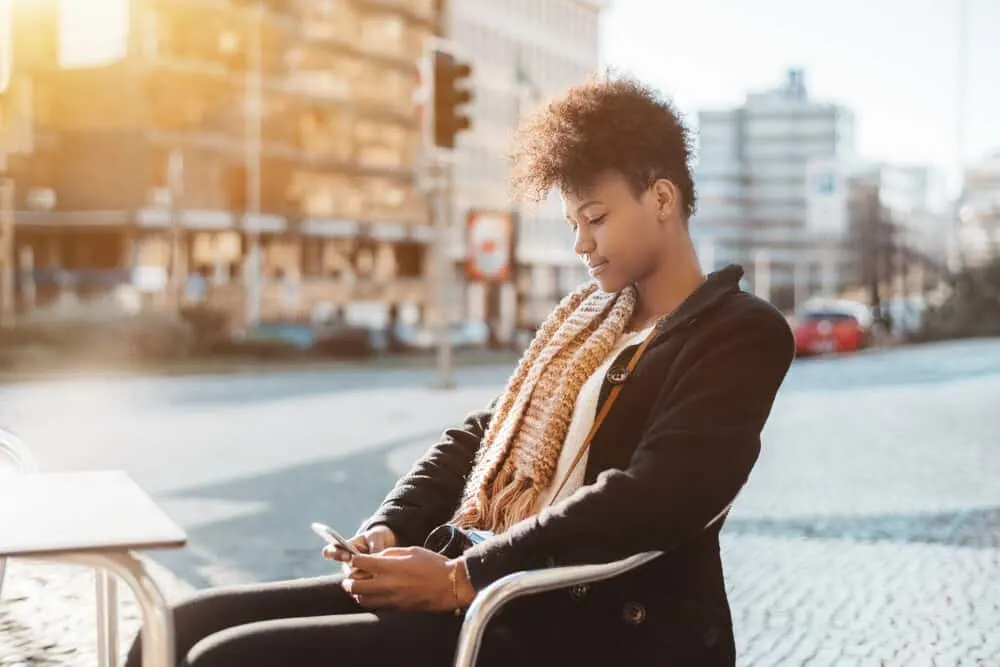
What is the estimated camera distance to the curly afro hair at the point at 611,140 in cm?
296

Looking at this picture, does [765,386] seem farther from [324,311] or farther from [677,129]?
[324,311]

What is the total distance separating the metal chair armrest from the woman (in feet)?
0.11

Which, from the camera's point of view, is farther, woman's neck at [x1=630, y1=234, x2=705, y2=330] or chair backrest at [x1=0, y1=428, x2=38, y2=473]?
chair backrest at [x1=0, y1=428, x2=38, y2=473]

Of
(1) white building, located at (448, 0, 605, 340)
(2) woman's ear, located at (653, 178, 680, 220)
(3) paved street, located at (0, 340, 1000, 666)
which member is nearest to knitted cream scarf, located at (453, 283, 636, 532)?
(2) woman's ear, located at (653, 178, 680, 220)

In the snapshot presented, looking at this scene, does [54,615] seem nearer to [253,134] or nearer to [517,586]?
[517,586]

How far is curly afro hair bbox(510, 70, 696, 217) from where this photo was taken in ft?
9.70

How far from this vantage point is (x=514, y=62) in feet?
288

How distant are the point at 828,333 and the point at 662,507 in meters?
40.2

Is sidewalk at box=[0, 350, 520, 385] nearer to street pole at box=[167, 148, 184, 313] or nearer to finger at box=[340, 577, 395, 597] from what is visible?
street pole at box=[167, 148, 184, 313]

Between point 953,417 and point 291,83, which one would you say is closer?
point 953,417

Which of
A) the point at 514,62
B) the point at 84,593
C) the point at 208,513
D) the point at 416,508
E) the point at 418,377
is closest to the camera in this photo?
the point at 416,508

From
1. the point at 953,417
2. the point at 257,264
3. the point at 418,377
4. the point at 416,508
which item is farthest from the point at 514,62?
the point at 416,508

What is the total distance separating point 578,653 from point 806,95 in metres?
167

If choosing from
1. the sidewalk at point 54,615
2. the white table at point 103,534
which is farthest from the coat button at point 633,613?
the sidewalk at point 54,615
